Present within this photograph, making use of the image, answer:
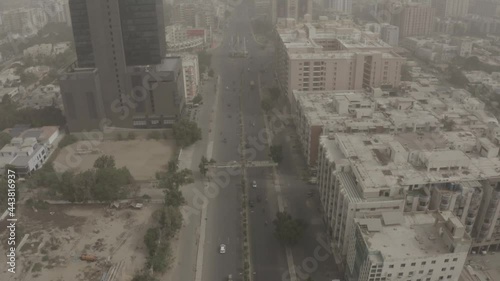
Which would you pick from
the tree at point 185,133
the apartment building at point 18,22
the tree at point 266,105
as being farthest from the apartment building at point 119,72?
the apartment building at point 18,22

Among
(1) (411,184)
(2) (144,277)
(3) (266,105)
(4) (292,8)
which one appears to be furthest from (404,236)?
(4) (292,8)

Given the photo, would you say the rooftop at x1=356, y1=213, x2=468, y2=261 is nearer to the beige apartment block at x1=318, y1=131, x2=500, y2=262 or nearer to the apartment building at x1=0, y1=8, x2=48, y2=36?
the beige apartment block at x1=318, y1=131, x2=500, y2=262

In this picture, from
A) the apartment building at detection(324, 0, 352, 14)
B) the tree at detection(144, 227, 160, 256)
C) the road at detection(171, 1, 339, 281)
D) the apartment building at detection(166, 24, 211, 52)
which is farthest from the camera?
the apartment building at detection(324, 0, 352, 14)

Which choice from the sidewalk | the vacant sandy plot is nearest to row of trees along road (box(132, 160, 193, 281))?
the sidewalk

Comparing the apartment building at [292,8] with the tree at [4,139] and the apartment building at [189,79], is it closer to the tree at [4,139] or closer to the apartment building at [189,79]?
the apartment building at [189,79]

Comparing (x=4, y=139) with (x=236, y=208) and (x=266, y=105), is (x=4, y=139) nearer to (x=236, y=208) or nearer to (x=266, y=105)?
(x=236, y=208)

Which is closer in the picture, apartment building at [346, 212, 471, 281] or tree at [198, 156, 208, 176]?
apartment building at [346, 212, 471, 281]

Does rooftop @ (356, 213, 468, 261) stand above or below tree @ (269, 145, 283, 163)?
above
